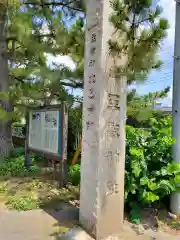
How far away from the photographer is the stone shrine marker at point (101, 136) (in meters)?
3.26

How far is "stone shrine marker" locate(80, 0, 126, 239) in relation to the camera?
3.26 metres

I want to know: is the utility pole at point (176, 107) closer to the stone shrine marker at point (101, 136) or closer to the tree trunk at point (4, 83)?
the stone shrine marker at point (101, 136)

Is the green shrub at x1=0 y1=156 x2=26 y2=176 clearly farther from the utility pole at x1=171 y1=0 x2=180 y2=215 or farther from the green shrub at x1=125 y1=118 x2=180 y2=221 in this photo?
the utility pole at x1=171 y1=0 x2=180 y2=215

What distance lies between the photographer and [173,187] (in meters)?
3.80

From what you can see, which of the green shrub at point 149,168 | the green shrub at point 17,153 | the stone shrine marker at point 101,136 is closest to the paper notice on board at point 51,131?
the green shrub at point 149,168

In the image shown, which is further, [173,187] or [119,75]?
[173,187]

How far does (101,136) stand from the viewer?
3.28 metres

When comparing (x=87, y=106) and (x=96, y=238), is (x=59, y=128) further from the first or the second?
(x=96, y=238)

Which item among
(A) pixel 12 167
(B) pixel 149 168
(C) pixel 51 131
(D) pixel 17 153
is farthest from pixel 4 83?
(B) pixel 149 168

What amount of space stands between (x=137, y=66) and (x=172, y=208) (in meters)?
2.27

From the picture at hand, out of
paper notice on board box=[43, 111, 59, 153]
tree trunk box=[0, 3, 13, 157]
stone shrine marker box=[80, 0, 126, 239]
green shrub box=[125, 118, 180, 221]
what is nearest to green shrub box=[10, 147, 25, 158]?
tree trunk box=[0, 3, 13, 157]

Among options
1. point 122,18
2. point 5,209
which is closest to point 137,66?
point 122,18

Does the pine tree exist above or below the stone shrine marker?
above

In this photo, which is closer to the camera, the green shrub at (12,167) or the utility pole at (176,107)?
the utility pole at (176,107)
